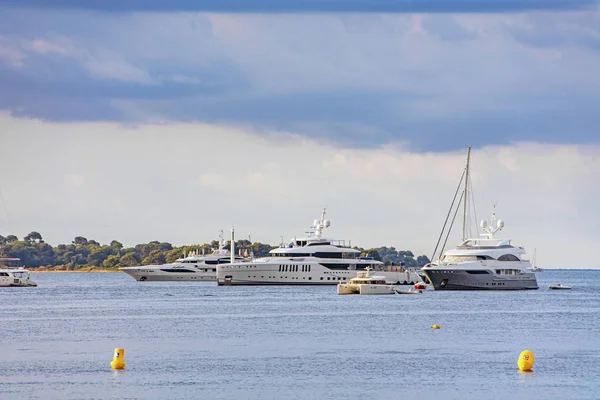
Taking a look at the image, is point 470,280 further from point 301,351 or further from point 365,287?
point 301,351

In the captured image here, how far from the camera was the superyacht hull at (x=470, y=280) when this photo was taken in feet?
509

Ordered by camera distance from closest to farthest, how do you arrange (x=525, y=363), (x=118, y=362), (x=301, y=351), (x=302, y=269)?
(x=525, y=363)
(x=118, y=362)
(x=301, y=351)
(x=302, y=269)

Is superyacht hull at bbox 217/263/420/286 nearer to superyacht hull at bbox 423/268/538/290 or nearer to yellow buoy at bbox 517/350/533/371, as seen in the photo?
superyacht hull at bbox 423/268/538/290

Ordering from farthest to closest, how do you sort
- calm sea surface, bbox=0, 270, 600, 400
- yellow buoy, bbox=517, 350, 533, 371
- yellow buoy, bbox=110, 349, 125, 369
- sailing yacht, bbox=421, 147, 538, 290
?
sailing yacht, bbox=421, 147, 538, 290, yellow buoy, bbox=110, 349, 125, 369, yellow buoy, bbox=517, 350, 533, 371, calm sea surface, bbox=0, 270, 600, 400

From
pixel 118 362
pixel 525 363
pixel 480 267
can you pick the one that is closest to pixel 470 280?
pixel 480 267

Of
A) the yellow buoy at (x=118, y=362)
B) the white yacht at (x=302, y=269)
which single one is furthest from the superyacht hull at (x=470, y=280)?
the yellow buoy at (x=118, y=362)

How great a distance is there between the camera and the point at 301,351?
243 ft

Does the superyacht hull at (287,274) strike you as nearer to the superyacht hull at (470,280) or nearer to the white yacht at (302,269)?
the white yacht at (302,269)

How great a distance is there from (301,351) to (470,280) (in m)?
84.6

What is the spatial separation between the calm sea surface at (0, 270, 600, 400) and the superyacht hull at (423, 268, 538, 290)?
22260mm

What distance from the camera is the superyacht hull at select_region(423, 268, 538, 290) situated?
509 ft

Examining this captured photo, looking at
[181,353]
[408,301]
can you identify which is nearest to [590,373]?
[181,353]

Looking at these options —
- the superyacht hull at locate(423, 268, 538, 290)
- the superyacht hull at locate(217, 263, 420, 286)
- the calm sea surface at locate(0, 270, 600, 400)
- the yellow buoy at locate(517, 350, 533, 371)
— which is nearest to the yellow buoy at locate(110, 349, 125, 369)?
the calm sea surface at locate(0, 270, 600, 400)

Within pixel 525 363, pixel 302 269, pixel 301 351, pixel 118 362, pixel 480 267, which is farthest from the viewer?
pixel 302 269
